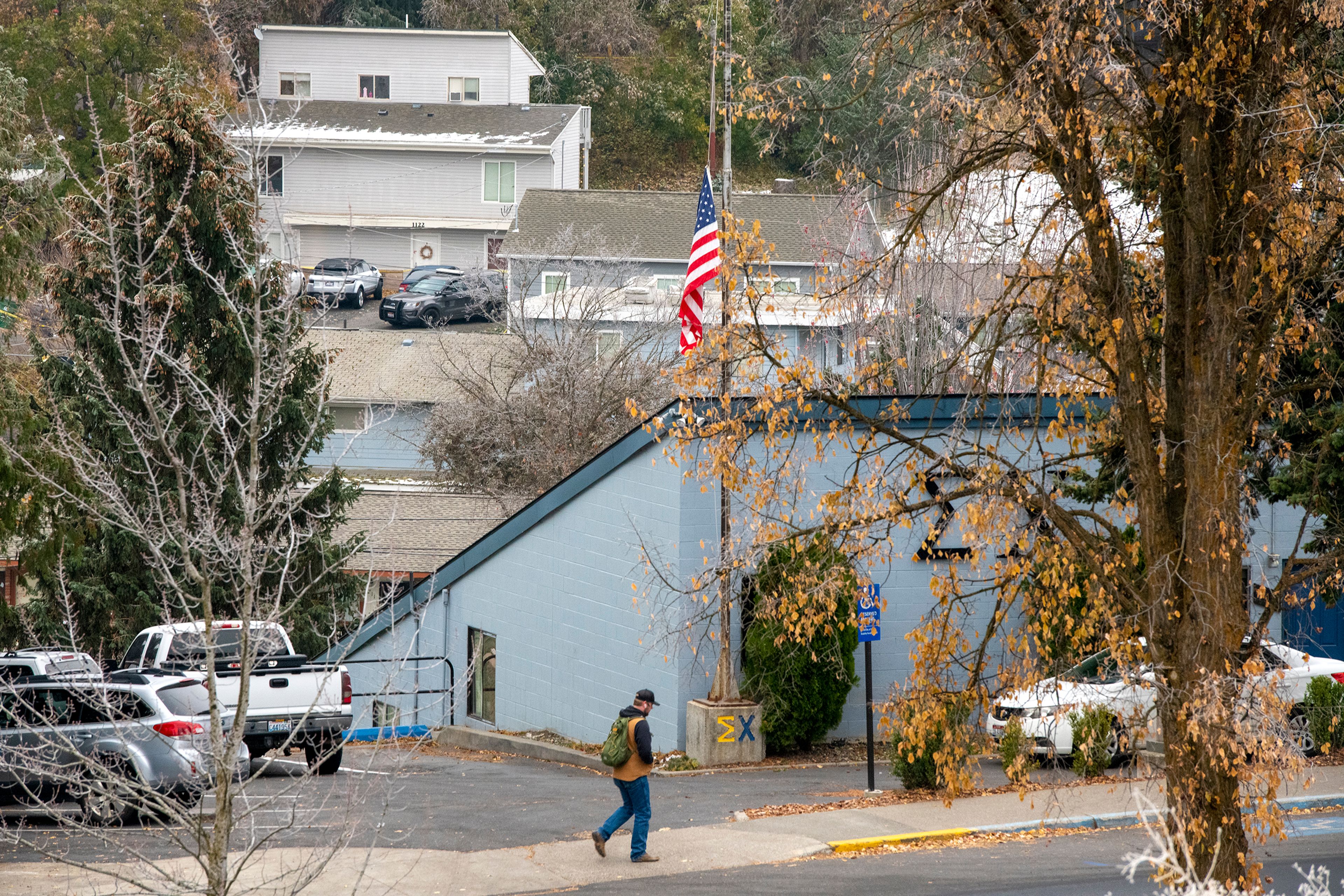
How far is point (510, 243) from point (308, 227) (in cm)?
1756

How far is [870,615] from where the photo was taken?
14570 millimetres

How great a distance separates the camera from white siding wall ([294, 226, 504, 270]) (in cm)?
6200

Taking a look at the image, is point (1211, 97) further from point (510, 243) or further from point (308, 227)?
point (308, 227)

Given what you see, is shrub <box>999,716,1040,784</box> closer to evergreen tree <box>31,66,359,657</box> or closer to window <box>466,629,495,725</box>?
window <box>466,629,495,725</box>

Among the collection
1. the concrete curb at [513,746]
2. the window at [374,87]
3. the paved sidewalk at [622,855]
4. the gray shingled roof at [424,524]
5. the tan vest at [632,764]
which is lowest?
the concrete curb at [513,746]

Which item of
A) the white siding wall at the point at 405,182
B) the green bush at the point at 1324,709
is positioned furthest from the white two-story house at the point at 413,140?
the green bush at the point at 1324,709

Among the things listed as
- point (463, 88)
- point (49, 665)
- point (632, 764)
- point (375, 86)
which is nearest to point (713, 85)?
point (632, 764)

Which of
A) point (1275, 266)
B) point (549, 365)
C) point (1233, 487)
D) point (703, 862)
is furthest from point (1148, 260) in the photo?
point (549, 365)

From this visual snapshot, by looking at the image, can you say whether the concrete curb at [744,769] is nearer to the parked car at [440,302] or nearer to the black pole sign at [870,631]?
the black pole sign at [870,631]

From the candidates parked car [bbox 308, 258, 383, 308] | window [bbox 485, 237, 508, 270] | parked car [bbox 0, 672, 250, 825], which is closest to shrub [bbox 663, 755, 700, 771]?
parked car [bbox 0, 672, 250, 825]

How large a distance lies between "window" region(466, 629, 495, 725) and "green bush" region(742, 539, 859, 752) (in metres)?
6.81

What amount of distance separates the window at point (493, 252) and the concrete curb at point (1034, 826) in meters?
46.7

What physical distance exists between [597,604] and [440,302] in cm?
3670

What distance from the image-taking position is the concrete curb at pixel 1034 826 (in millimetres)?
13469
